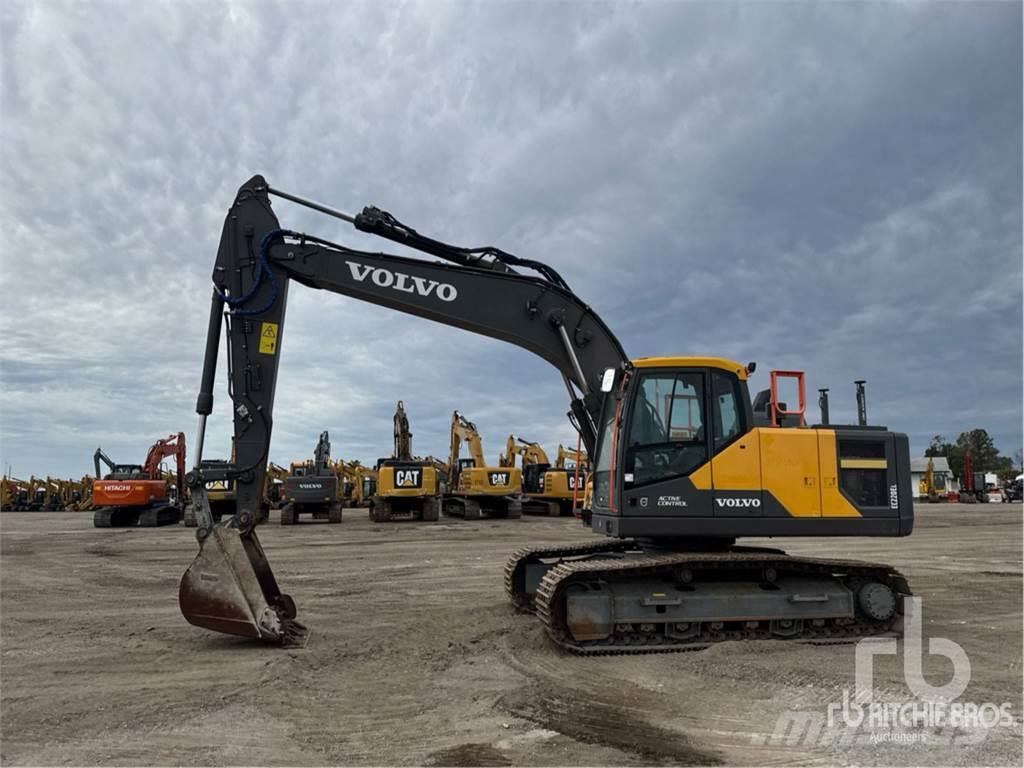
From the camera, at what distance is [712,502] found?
331 inches

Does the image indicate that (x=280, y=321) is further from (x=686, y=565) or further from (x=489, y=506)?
(x=489, y=506)

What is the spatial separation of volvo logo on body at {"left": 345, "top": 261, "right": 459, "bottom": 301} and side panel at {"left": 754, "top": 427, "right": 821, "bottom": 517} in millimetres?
4071

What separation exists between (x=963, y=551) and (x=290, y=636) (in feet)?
59.1

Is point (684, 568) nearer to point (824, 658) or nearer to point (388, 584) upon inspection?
point (824, 658)

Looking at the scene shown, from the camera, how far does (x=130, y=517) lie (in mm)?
32562

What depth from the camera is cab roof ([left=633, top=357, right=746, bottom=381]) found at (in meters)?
8.63

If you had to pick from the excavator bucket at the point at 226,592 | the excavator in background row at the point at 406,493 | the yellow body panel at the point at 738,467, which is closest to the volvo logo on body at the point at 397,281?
the excavator bucket at the point at 226,592

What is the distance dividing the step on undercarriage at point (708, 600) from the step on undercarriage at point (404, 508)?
22890 mm

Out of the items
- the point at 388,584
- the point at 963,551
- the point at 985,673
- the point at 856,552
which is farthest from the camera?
the point at 963,551

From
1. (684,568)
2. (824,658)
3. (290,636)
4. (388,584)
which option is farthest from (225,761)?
(388,584)

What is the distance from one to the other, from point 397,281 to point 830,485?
5.54 metres

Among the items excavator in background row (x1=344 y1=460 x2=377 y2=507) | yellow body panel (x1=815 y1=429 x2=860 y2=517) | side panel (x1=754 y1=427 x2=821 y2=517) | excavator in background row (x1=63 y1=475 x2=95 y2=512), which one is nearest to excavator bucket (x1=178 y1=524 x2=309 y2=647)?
side panel (x1=754 y1=427 x2=821 y2=517)

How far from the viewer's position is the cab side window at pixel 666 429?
844 cm

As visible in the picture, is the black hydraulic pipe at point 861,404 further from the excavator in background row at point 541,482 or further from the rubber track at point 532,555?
the excavator in background row at point 541,482
